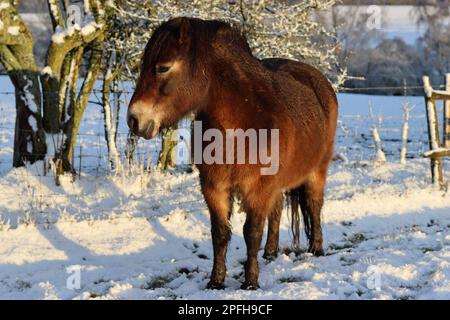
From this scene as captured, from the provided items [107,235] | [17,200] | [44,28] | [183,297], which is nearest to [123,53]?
[17,200]

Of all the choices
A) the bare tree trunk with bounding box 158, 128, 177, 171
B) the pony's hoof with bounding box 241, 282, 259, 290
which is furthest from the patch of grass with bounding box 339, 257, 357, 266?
the bare tree trunk with bounding box 158, 128, 177, 171

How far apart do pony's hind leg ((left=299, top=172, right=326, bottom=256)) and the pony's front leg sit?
1494mm

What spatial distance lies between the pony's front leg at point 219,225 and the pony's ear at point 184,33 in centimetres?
112

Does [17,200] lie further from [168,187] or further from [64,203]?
[168,187]

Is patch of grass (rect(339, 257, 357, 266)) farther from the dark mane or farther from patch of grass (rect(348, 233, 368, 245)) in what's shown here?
the dark mane

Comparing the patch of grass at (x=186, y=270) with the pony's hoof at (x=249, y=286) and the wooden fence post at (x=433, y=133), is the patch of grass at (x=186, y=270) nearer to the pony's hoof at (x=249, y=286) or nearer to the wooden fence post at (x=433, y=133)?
the pony's hoof at (x=249, y=286)

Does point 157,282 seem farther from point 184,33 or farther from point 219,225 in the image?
point 184,33

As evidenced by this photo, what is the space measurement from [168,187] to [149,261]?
2.60 meters

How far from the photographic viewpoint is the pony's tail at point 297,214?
5.59m

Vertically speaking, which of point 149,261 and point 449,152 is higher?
point 449,152

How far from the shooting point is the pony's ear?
3.86 meters

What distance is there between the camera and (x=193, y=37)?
3.96m

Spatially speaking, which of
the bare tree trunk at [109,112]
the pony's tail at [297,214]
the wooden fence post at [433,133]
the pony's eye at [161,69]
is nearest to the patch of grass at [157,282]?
the pony's tail at [297,214]

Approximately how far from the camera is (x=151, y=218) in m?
6.45
